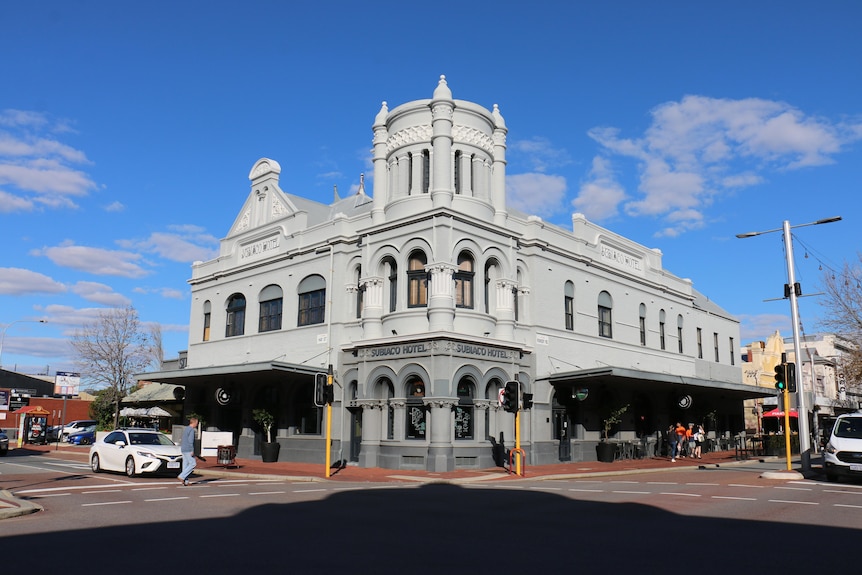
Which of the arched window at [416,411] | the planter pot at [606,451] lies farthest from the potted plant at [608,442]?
the arched window at [416,411]

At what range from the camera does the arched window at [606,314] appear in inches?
1396

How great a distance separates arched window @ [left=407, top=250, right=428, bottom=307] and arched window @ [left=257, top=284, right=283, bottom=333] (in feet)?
29.0

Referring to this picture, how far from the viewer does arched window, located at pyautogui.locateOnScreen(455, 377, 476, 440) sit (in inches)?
1043

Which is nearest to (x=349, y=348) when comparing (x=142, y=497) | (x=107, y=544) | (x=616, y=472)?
(x=616, y=472)

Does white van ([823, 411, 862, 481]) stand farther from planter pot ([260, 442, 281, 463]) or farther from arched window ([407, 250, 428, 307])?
→ planter pot ([260, 442, 281, 463])

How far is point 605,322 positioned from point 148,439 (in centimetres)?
Result: 2198

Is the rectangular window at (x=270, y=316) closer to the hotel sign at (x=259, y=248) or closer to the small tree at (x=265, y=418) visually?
the hotel sign at (x=259, y=248)

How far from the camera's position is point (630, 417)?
34844mm

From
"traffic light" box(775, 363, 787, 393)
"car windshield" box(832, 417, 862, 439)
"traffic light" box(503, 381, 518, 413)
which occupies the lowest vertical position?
"car windshield" box(832, 417, 862, 439)

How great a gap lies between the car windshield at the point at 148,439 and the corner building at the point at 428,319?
6235mm

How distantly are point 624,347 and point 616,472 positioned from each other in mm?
11912

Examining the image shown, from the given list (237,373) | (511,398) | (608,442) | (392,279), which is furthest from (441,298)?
(608,442)

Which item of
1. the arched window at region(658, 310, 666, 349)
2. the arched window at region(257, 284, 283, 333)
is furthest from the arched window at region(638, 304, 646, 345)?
the arched window at region(257, 284, 283, 333)

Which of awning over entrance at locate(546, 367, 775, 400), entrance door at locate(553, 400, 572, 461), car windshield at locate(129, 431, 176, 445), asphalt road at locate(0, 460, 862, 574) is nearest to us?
asphalt road at locate(0, 460, 862, 574)
